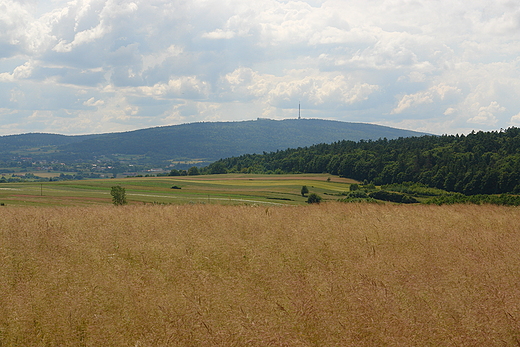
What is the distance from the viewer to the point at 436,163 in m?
68.4

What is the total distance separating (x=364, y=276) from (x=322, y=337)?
79.0 inches

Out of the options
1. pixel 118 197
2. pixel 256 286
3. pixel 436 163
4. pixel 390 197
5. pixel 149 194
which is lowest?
pixel 390 197

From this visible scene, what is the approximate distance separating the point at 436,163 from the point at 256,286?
67.0 meters

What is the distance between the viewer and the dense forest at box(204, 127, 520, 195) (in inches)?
2062

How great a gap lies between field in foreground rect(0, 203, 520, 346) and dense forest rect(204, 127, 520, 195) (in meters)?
45.3

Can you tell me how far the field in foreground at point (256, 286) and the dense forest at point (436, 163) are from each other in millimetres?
45315

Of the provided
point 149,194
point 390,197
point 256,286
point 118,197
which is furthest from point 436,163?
point 256,286

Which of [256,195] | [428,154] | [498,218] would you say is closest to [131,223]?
[498,218]

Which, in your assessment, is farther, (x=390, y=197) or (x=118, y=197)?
(x=390, y=197)

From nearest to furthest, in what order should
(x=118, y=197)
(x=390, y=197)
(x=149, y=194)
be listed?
(x=118, y=197) < (x=149, y=194) < (x=390, y=197)

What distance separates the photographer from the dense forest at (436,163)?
52375 millimetres

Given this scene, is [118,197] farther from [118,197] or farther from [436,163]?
[436,163]

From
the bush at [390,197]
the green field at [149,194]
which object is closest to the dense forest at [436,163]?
the green field at [149,194]

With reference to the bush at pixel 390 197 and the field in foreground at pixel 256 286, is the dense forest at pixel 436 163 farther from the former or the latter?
the field in foreground at pixel 256 286
